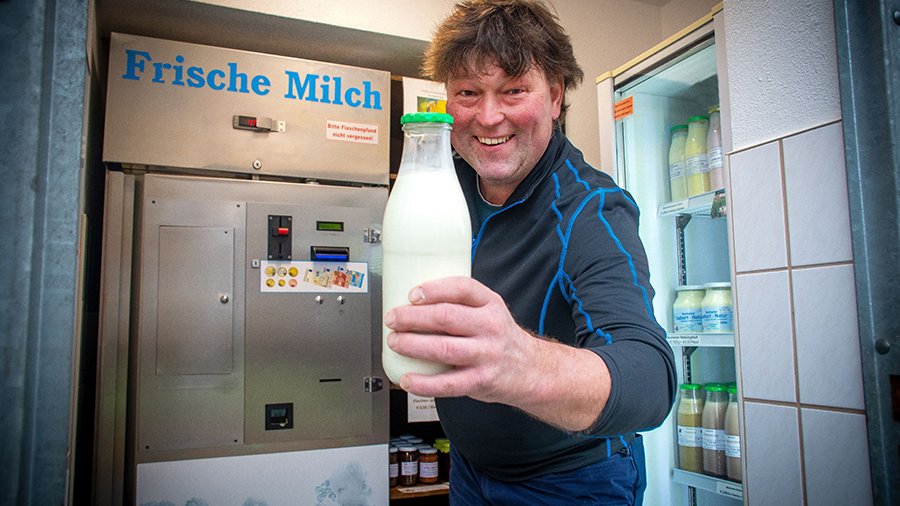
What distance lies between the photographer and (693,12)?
3.01 meters

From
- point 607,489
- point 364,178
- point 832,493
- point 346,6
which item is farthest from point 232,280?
point 832,493

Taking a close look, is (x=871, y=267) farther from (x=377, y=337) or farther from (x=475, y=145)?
(x=377, y=337)

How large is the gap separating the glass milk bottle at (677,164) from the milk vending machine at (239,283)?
3.79ft

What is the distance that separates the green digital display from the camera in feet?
8.18

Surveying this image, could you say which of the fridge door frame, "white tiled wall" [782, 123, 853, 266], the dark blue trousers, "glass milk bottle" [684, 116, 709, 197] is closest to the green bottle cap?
the dark blue trousers

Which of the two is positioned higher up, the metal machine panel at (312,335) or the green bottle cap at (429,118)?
the green bottle cap at (429,118)

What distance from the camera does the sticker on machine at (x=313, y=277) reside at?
2.41m

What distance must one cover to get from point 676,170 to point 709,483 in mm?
1076

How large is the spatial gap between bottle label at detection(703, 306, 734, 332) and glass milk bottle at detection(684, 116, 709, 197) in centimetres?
42

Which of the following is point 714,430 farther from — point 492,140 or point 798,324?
point 492,140

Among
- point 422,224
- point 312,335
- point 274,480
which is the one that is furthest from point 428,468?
point 422,224

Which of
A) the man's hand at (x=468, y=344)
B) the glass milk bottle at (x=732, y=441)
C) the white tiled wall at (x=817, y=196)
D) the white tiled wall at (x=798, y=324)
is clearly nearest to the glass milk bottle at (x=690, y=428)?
the glass milk bottle at (x=732, y=441)

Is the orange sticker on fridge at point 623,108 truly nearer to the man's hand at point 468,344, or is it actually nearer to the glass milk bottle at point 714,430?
the glass milk bottle at point 714,430

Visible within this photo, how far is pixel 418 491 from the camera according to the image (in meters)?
2.60
